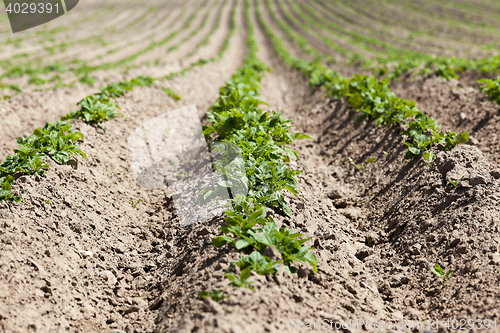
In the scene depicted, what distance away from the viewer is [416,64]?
9.55 m

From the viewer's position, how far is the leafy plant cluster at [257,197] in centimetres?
303

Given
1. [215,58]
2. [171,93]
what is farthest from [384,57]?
[171,93]

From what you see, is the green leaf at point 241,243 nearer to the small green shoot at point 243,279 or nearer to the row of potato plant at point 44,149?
the small green shoot at point 243,279

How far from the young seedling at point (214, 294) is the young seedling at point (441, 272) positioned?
7.06 ft

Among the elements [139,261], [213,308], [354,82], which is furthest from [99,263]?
[354,82]

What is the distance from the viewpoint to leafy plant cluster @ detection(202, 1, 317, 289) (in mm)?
3033

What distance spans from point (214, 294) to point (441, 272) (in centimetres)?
229

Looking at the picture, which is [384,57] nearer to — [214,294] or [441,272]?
[441,272]

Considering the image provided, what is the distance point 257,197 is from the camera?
12.4 ft

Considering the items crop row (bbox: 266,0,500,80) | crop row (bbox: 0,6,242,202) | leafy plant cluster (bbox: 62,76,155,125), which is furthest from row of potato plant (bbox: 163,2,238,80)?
crop row (bbox: 266,0,500,80)

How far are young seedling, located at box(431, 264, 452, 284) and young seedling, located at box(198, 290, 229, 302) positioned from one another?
2.15 metres

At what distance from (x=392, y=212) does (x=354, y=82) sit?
3882mm

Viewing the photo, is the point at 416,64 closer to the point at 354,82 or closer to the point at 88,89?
the point at 354,82

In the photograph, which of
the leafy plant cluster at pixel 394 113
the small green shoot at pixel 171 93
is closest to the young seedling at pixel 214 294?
the leafy plant cluster at pixel 394 113
